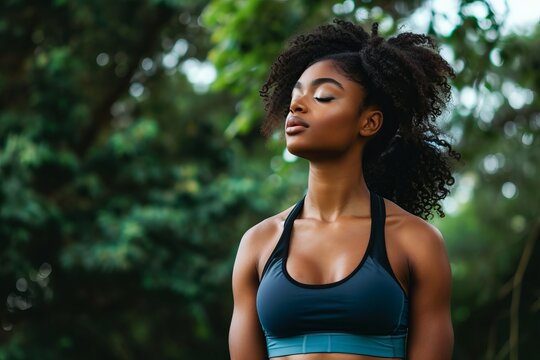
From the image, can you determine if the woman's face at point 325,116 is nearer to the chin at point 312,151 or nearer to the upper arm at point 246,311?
the chin at point 312,151

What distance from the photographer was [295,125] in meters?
3.03

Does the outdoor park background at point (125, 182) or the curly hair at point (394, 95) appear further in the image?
the outdoor park background at point (125, 182)

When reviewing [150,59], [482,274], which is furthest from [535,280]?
[150,59]

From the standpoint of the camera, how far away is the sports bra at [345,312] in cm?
280

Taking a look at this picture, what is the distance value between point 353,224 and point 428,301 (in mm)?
327

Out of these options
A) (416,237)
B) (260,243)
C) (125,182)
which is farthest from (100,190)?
(416,237)

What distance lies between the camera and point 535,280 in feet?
21.7

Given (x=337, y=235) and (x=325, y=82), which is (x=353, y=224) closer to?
(x=337, y=235)

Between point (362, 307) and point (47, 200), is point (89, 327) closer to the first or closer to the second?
point (47, 200)

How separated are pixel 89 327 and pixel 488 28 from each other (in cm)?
836

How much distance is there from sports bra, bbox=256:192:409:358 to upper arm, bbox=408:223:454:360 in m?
0.03

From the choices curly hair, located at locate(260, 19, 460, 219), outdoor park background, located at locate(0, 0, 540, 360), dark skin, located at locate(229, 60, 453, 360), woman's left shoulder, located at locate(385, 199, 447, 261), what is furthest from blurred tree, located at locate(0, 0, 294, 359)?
woman's left shoulder, located at locate(385, 199, 447, 261)

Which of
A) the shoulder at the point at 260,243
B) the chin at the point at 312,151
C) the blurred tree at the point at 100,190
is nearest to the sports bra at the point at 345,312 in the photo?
the shoulder at the point at 260,243

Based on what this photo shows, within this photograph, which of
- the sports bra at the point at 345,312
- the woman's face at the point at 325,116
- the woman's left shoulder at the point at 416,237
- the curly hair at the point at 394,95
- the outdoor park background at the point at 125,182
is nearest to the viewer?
the sports bra at the point at 345,312
